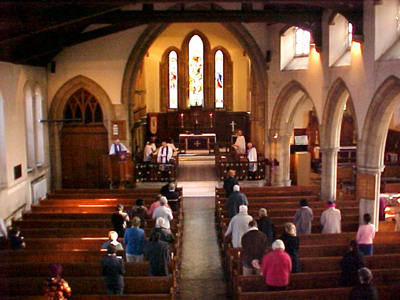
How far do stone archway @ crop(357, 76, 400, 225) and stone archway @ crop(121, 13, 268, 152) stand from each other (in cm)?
739

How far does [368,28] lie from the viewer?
12016mm

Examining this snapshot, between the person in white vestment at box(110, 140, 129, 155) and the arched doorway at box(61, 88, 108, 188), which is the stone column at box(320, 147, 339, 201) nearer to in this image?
the person in white vestment at box(110, 140, 129, 155)

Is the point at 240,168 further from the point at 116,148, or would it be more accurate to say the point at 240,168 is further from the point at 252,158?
the point at 116,148

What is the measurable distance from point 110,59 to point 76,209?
6.94 m

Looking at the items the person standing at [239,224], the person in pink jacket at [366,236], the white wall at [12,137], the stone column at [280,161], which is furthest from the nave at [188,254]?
the stone column at [280,161]

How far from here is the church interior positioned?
32.3 feet

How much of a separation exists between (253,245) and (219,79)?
18.7m

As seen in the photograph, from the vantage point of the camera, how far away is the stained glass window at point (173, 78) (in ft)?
87.9

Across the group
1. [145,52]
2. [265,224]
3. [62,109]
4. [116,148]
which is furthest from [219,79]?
[265,224]

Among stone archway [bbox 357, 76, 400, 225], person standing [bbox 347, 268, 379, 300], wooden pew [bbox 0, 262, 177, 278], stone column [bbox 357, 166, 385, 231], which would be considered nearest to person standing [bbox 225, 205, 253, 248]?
wooden pew [bbox 0, 262, 177, 278]

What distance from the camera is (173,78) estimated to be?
1062 inches

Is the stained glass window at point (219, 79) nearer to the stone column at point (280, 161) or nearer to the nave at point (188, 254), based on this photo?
the stone column at point (280, 161)

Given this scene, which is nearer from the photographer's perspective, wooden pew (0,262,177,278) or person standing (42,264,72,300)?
person standing (42,264,72,300)

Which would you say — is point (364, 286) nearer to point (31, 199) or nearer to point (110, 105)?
point (31, 199)
